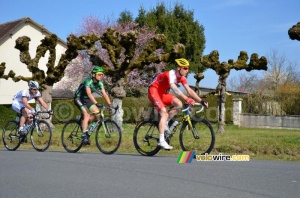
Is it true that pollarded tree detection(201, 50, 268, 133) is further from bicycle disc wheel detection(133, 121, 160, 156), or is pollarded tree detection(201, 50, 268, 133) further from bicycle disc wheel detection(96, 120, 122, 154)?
bicycle disc wheel detection(133, 121, 160, 156)

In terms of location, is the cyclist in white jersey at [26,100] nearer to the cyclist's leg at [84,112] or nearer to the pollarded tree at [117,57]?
the cyclist's leg at [84,112]

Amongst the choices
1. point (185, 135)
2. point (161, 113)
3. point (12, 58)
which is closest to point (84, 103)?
point (161, 113)

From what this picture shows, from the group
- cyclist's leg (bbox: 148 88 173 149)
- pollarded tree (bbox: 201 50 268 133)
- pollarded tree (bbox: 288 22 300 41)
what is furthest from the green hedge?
cyclist's leg (bbox: 148 88 173 149)

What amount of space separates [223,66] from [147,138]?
34.4 ft

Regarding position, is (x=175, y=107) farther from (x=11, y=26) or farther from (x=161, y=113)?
(x=11, y=26)

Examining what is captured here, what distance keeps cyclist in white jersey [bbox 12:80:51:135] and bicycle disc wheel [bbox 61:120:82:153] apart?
1.13 meters

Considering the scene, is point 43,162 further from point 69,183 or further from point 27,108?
point 27,108

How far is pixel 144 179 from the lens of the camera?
6.96 m

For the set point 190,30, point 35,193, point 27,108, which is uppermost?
point 190,30

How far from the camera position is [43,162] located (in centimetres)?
913

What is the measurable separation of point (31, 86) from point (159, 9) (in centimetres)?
4310

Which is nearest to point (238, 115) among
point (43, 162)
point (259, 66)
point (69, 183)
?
point (259, 66)

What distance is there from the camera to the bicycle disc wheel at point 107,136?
442 inches

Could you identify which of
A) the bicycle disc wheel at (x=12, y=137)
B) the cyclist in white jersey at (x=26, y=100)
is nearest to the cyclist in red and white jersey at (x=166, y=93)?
the cyclist in white jersey at (x=26, y=100)
